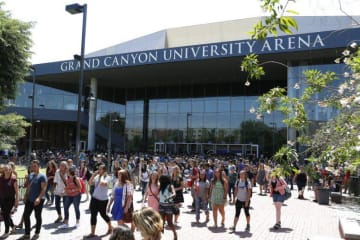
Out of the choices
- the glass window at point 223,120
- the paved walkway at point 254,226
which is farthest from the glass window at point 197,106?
the paved walkway at point 254,226

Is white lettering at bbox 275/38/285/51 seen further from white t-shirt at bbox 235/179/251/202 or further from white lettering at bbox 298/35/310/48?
white t-shirt at bbox 235/179/251/202

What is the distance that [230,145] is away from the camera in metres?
35.7

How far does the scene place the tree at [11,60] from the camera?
15.1 meters

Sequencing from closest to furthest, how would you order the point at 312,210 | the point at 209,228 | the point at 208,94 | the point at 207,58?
the point at 209,228
the point at 312,210
the point at 207,58
the point at 208,94

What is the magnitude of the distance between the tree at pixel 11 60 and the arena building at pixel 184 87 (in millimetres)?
10436

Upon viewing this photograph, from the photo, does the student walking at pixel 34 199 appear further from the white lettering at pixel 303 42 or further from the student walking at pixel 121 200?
the white lettering at pixel 303 42

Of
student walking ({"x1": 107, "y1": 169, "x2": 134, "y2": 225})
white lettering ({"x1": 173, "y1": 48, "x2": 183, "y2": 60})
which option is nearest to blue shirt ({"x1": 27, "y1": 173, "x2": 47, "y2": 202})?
student walking ({"x1": 107, "y1": 169, "x2": 134, "y2": 225})

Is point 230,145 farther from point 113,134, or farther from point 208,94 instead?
point 113,134

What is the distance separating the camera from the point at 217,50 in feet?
91.9

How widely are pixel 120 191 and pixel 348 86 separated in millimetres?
4866

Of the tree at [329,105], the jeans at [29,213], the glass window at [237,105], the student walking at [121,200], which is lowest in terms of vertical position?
the jeans at [29,213]

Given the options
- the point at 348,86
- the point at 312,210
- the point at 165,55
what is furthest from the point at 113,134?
the point at 348,86

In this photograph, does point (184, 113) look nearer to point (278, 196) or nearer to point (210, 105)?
point (210, 105)

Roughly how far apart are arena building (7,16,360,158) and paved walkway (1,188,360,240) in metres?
14.3
